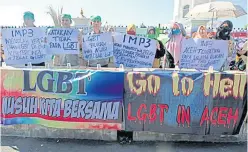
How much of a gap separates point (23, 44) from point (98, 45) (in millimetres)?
1306

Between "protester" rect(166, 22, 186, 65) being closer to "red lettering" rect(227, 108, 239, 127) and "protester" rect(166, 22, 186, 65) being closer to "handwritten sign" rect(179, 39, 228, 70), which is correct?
"handwritten sign" rect(179, 39, 228, 70)

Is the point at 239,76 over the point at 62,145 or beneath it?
over

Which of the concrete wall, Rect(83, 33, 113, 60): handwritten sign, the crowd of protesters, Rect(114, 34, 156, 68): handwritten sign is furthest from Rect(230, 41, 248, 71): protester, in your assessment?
Rect(83, 33, 113, 60): handwritten sign

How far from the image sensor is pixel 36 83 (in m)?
4.07

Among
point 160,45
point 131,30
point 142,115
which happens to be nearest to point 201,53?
point 160,45

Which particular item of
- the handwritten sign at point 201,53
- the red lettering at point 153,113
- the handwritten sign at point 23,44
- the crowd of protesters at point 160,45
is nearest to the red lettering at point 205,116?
the red lettering at point 153,113

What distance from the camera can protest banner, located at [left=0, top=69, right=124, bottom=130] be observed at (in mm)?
4031

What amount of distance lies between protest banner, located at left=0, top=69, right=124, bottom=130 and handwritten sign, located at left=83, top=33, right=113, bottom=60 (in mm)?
839

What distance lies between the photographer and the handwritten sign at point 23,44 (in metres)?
4.47

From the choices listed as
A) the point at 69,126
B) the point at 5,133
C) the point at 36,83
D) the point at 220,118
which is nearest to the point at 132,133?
the point at 69,126

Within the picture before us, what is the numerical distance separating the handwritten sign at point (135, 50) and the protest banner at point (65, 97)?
0.74 metres

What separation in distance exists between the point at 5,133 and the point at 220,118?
3.48 meters

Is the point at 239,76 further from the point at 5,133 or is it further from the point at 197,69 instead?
the point at 5,133

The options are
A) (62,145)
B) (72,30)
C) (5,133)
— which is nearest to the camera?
(62,145)
